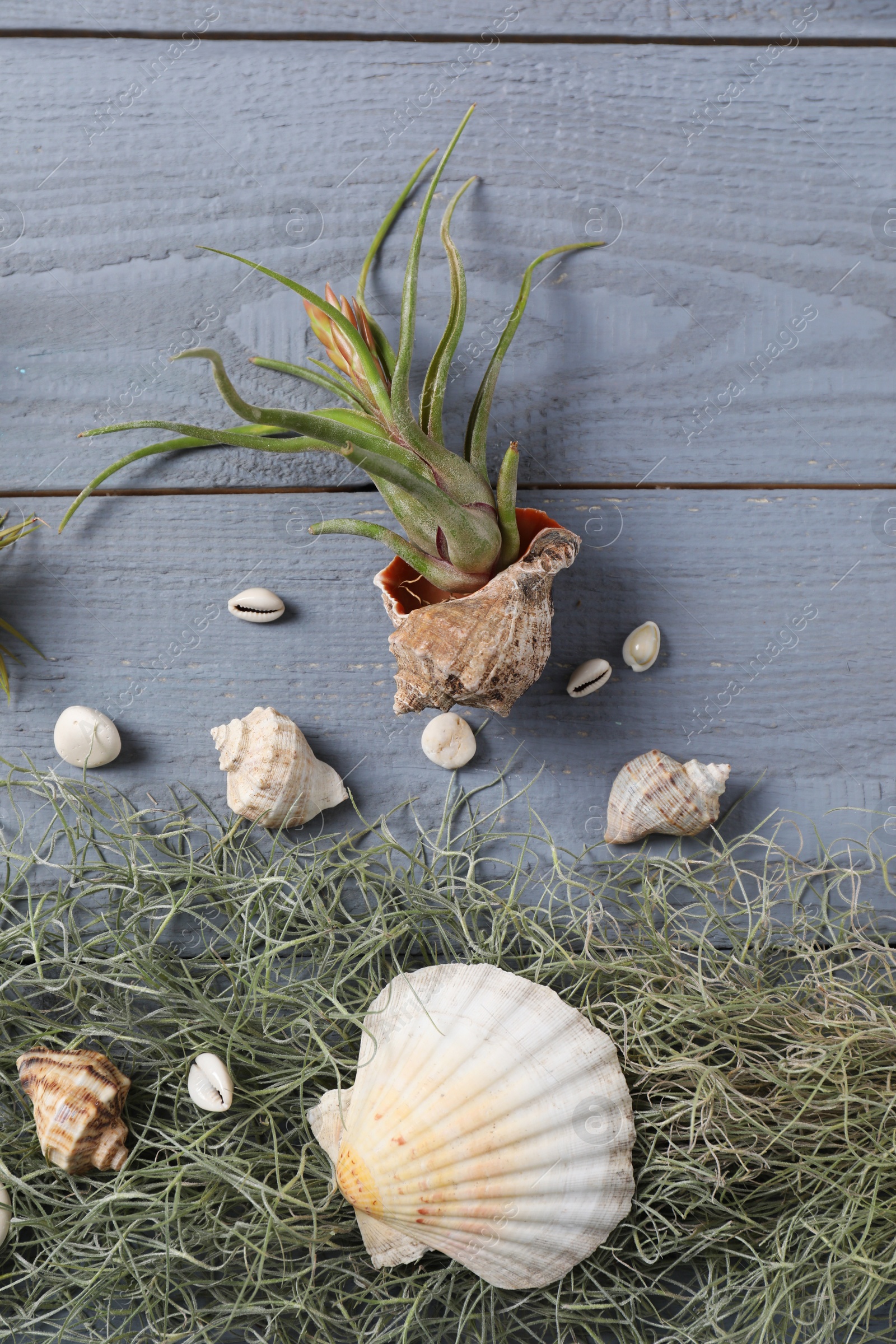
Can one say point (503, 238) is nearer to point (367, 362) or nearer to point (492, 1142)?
point (367, 362)

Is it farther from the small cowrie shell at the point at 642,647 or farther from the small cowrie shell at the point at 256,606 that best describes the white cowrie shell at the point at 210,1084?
the small cowrie shell at the point at 642,647

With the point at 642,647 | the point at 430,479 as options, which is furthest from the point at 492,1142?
the point at 430,479

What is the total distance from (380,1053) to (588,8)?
98 cm

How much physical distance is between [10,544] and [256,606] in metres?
0.25

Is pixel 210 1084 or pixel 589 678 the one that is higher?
pixel 589 678

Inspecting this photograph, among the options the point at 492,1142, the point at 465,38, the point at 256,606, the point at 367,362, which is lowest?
the point at 492,1142

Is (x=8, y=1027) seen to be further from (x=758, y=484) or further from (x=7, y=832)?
(x=758, y=484)

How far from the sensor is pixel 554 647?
2.76ft

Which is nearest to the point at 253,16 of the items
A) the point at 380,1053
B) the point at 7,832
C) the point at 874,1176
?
the point at 7,832

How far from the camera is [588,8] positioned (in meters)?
0.82

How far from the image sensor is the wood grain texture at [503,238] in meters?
0.83

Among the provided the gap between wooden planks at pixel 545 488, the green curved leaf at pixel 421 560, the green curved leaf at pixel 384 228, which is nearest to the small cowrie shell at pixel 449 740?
the green curved leaf at pixel 421 560

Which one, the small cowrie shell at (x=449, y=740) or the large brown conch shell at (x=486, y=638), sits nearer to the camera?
the large brown conch shell at (x=486, y=638)

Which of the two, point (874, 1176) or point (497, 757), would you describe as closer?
point (874, 1176)
